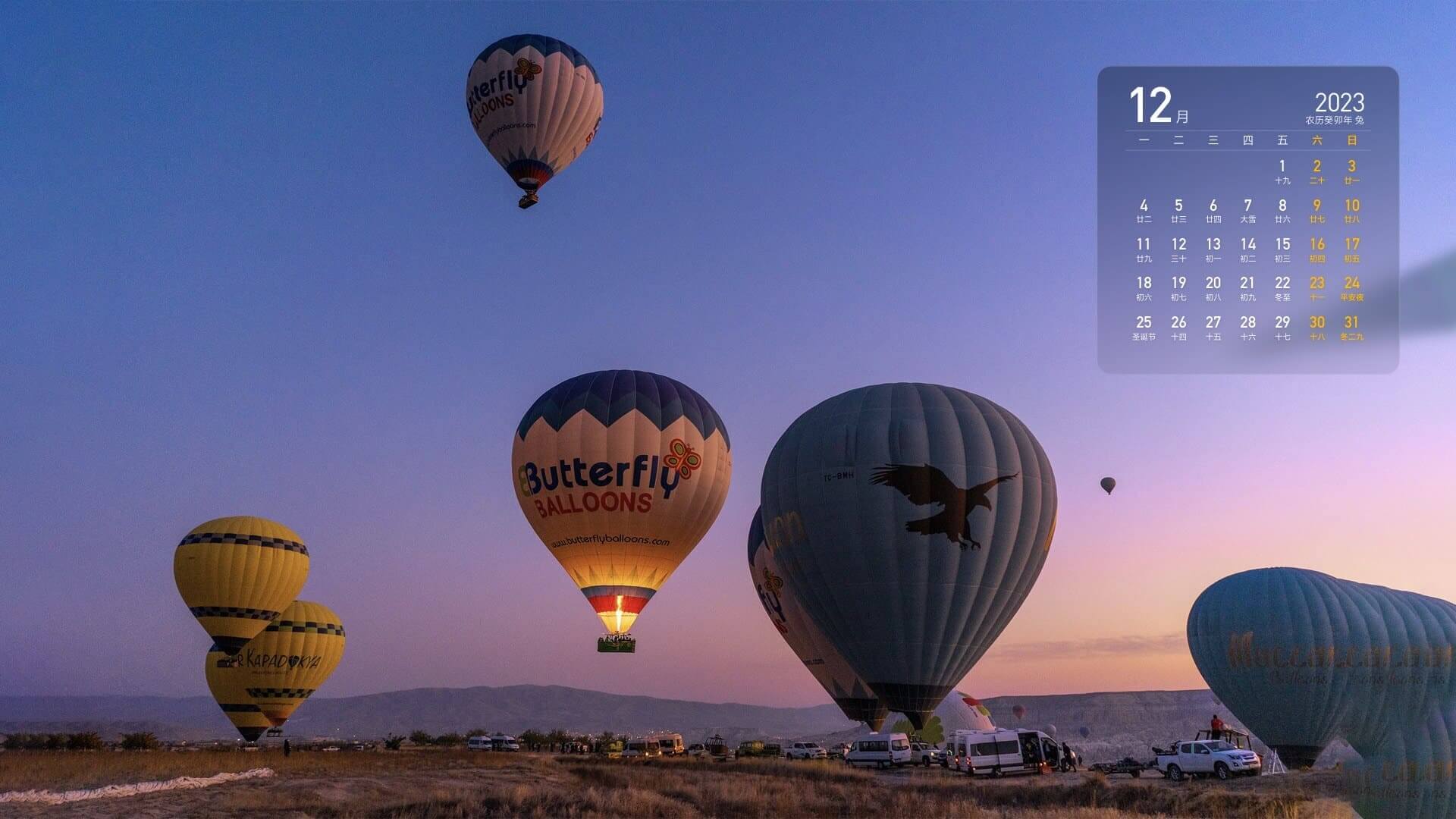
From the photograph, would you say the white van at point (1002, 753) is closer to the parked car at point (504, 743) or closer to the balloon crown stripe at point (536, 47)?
the balloon crown stripe at point (536, 47)

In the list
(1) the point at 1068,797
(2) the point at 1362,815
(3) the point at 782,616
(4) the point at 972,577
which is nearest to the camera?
(2) the point at 1362,815

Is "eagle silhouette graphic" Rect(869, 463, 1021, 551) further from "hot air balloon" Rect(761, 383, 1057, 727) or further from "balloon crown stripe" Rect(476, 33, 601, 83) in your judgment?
"balloon crown stripe" Rect(476, 33, 601, 83)

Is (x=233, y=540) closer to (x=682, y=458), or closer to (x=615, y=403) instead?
(x=615, y=403)

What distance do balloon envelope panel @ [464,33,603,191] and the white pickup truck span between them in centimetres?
3140

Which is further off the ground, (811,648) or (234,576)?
(234,576)

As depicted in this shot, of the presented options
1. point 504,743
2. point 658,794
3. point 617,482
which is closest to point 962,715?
point 504,743

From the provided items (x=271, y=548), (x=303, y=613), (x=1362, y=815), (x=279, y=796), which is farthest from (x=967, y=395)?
(x=303, y=613)

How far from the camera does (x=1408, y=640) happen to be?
136ft

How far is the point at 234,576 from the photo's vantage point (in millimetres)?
53719

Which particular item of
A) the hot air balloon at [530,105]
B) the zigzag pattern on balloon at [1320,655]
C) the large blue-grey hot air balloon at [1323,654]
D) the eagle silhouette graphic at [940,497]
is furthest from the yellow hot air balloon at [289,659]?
the large blue-grey hot air balloon at [1323,654]

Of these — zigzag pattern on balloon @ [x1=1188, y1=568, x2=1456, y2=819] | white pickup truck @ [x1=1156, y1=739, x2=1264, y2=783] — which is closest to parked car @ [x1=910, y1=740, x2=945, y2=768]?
white pickup truck @ [x1=1156, y1=739, x2=1264, y2=783]

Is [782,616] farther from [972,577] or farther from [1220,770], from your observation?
[1220,770]

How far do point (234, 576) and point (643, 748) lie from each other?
22.6 m

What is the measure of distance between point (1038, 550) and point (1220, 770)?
8751 millimetres
